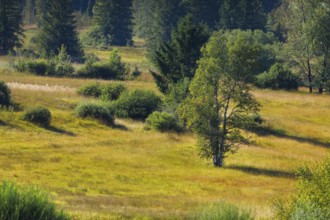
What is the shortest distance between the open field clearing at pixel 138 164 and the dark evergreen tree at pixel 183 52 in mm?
8793

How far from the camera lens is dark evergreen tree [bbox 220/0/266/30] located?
12106 cm

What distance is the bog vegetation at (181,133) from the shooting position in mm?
21155

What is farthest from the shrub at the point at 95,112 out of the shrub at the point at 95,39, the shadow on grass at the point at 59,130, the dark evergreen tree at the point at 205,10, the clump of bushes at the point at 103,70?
the dark evergreen tree at the point at 205,10

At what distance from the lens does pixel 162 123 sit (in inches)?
1841

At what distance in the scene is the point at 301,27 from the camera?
254ft

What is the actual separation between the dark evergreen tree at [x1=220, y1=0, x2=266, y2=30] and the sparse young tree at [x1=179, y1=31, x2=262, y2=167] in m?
85.4

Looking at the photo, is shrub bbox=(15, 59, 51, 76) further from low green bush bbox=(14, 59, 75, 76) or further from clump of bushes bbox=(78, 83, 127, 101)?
clump of bushes bbox=(78, 83, 127, 101)

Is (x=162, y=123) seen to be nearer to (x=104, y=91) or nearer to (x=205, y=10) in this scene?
(x=104, y=91)

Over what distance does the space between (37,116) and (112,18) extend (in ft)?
289

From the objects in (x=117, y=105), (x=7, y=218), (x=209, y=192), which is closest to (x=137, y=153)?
(x=209, y=192)

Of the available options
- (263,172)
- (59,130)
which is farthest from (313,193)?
(59,130)

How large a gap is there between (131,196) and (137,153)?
12054mm

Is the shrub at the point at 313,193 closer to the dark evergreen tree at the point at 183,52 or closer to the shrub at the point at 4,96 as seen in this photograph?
the shrub at the point at 4,96

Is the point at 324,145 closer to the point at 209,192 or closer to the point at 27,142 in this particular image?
the point at 209,192
